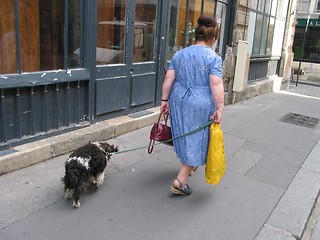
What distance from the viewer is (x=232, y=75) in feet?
27.4

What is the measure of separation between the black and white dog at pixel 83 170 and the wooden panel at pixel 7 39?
1477 mm

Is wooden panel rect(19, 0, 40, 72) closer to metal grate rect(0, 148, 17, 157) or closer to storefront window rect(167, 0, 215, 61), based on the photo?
metal grate rect(0, 148, 17, 157)

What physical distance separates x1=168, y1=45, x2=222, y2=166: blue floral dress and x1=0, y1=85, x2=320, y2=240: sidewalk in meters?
0.59

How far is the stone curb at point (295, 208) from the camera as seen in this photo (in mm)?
3031

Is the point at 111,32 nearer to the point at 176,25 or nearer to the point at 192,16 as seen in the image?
the point at 176,25

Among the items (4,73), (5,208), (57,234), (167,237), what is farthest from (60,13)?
(167,237)

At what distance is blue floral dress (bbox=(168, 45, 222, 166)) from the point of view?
3152 mm

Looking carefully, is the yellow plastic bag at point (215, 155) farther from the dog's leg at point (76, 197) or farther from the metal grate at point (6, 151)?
the metal grate at point (6, 151)

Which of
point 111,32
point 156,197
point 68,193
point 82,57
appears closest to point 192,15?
point 111,32

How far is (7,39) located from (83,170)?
6.31 ft

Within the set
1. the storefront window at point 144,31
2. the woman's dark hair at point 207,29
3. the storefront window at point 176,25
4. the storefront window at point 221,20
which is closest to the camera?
the woman's dark hair at point 207,29

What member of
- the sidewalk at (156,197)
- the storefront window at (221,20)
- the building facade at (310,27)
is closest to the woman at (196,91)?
the sidewalk at (156,197)

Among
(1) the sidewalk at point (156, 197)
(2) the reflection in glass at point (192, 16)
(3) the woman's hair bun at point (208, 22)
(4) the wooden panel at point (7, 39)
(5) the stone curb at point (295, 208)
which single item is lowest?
(5) the stone curb at point (295, 208)

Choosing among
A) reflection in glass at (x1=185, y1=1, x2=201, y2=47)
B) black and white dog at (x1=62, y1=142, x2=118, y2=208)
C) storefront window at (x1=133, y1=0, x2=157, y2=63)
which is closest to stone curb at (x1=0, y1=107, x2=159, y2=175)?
black and white dog at (x1=62, y1=142, x2=118, y2=208)
